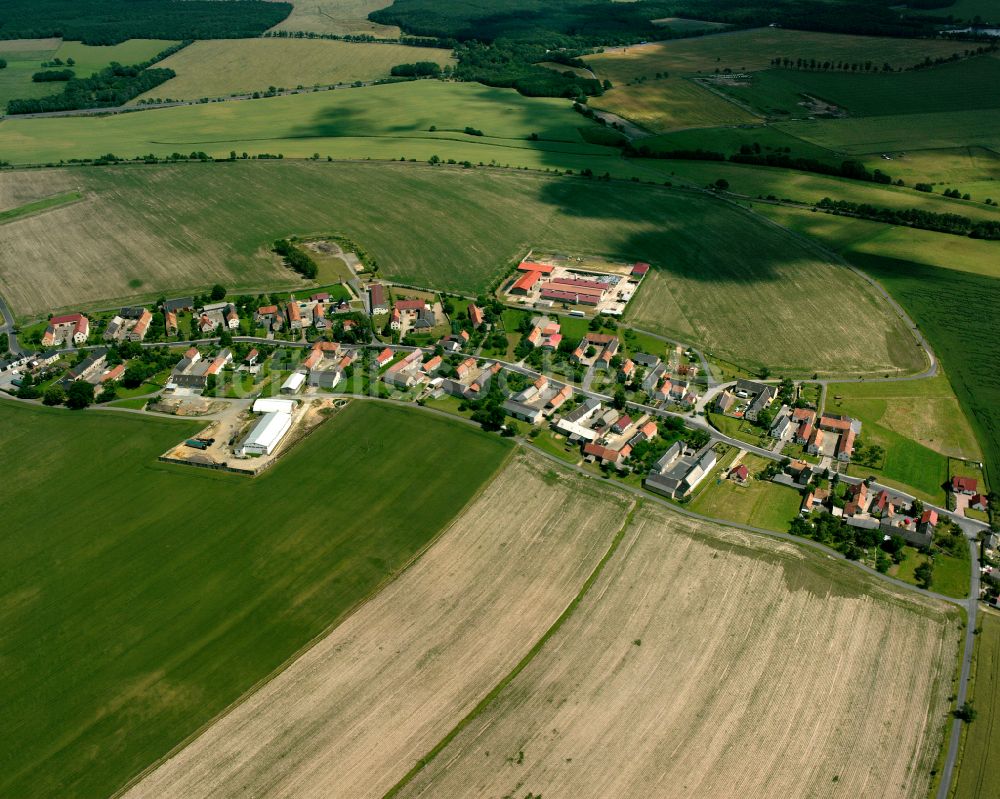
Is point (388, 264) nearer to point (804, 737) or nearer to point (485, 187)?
point (485, 187)

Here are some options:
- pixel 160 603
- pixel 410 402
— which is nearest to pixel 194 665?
pixel 160 603

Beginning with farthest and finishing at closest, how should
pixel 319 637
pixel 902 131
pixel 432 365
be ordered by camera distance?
pixel 902 131 → pixel 432 365 → pixel 319 637

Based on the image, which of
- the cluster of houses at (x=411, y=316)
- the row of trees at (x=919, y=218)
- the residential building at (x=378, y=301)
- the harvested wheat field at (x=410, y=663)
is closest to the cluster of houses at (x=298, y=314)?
the residential building at (x=378, y=301)

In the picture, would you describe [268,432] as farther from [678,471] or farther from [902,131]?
[902,131]

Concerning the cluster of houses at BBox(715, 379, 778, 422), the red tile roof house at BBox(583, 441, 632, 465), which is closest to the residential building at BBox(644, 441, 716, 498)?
the red tile roof house at BBox(583, 441, 632, 465)

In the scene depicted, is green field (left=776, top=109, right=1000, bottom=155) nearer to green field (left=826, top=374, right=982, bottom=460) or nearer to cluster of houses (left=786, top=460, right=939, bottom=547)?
green field (left=826, top=374, right=982, bottom=460)

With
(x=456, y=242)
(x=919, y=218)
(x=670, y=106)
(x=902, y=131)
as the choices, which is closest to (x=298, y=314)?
(x=456, y=242)
